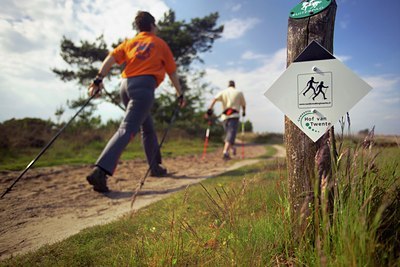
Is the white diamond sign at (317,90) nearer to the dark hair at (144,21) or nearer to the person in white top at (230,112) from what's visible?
the dark hair at (144,21)

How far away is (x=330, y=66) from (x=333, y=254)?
112cm

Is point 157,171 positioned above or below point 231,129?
below

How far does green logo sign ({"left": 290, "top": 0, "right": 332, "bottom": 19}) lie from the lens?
1.69 meters

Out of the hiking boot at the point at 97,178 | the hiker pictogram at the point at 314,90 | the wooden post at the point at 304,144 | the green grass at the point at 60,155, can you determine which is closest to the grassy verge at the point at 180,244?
the wooden post at the point at 304,144

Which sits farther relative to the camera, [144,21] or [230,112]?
[230,112]

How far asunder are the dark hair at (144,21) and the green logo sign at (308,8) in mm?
3555

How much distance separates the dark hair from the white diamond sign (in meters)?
3.74

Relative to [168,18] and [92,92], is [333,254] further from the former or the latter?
[168,18]

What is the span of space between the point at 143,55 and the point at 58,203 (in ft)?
8.95

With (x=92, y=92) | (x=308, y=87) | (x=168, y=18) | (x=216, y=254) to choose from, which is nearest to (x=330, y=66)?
(x=308, y=87)

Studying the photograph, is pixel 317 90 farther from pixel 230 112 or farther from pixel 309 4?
pixel 230 112

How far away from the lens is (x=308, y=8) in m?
1.74

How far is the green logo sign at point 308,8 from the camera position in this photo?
66.6 inches

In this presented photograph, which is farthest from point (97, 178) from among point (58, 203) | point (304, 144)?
point (304, 144)
